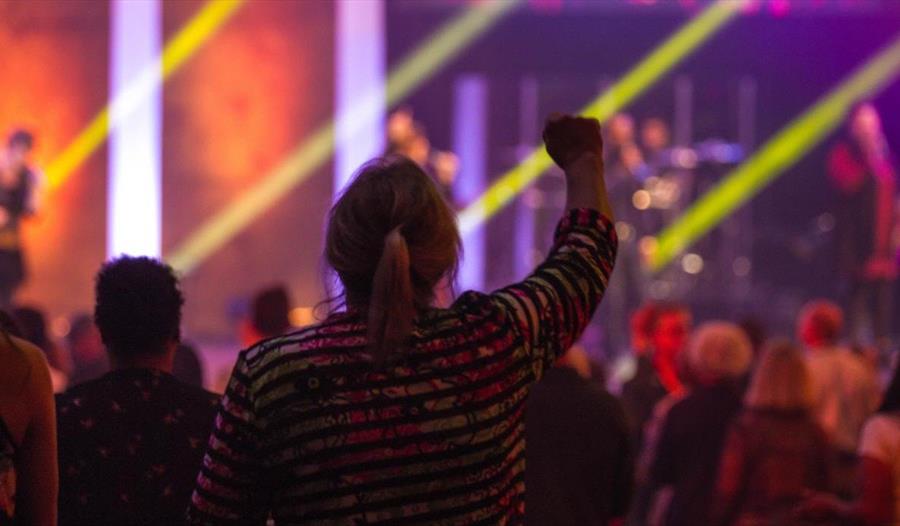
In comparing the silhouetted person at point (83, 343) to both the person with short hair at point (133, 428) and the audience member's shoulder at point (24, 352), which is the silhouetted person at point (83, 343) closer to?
the person with short hair at point (133, 428)

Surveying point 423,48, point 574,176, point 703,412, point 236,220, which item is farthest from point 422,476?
point 423,48

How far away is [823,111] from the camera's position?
16.0 meters

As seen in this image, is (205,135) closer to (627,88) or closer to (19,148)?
(19,148)

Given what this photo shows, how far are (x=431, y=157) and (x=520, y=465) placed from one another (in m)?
12.7

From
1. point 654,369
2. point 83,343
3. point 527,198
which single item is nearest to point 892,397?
point 654,369

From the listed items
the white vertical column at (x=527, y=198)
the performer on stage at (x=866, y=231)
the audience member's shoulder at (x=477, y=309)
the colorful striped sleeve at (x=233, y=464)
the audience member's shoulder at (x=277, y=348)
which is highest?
the white vertical column at (x=527, y=198)

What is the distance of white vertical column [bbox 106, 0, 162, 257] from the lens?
13.1 m

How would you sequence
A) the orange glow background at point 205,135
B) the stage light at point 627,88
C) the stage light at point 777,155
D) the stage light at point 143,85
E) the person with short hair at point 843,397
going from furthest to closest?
the stage light at point 627,88, the stage light at point 777,155, the stage light at point 143,85, the orange glow background at point 205,135, the person with short hair at point 843,397

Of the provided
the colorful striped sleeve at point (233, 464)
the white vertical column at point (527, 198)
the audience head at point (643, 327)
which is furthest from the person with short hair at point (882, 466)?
the white vertical column at point (527, 198)

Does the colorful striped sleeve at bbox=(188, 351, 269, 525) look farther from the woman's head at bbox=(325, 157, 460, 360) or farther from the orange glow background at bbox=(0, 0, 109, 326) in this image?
the orange glow background at bbox=(0, 0, 109, 326)

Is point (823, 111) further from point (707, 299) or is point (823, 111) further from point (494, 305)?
point (494, 305)

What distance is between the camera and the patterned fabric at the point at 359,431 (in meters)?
2.05

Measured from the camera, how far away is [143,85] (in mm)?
13148

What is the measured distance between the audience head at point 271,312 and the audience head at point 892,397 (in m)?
2.22
